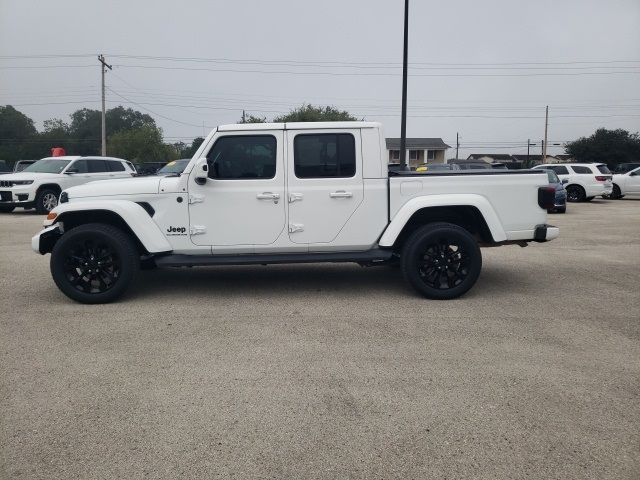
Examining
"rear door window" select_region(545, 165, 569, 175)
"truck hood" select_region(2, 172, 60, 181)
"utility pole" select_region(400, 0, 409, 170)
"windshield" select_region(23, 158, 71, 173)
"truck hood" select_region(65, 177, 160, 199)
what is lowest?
"truck hood" select_region(65, 177, 160, 199)

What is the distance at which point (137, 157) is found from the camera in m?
69.2

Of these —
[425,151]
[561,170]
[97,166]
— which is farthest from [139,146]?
[561,170]

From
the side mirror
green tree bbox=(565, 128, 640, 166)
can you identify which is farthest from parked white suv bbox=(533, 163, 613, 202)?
green tree bbox=(565, 128, 640, 166)

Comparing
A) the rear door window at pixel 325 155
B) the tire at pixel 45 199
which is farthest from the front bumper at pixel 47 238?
the tire at pixel 45 199

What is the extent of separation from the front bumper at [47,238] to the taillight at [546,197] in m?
5.35

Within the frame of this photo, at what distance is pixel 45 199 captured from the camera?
642 inches

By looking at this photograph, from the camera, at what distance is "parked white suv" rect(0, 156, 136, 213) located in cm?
1606

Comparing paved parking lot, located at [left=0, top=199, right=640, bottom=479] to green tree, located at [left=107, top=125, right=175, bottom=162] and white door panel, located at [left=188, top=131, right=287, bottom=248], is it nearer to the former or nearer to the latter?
white door panel, located at [left=188, top=131, right=287, bottom=248]

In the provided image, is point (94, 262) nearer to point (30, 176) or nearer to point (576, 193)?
point (30, 176)

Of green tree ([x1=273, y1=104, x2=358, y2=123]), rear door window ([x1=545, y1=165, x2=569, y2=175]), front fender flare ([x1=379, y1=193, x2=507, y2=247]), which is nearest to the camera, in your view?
front fender flare ([x1=379, y1=193, x2=507, y2=247])

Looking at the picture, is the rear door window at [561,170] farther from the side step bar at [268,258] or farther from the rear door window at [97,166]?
the side step bar at [268,258]

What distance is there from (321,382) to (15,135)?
81.1 meters

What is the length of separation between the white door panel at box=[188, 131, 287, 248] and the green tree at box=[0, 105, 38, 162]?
73.0m

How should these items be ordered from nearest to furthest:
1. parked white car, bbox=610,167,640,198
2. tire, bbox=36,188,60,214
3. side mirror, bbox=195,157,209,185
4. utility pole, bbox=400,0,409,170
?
side mirror, bbox=195,157,209,185 → utility pole, bbox=400,0,409,170 → tire, bbox=36,188,60,214 → parked white car, bbox=610,167,640,198
